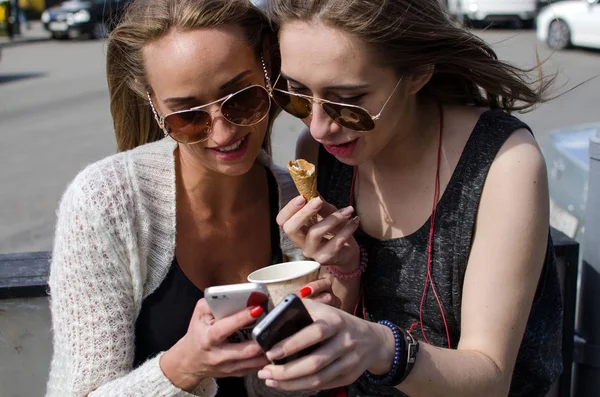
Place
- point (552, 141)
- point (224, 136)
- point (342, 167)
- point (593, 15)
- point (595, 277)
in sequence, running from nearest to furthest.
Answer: point (224, 136)
point (342, 167)
point (595, 277)
point (552, 141)
point (593, 15)

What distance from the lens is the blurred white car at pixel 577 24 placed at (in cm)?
1391

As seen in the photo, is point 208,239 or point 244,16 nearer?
point 244,16

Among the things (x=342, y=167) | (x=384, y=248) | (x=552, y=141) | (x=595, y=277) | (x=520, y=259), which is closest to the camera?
(x=520, y=259)

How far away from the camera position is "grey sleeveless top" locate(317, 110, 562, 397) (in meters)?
2.12

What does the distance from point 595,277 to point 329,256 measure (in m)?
1.23

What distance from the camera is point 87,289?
6.84 feet

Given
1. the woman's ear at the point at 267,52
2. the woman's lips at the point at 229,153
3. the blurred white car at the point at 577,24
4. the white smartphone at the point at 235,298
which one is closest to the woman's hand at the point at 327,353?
the white smartphone at the point at 235,298

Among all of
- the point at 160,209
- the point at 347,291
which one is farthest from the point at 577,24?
the point at 160,209

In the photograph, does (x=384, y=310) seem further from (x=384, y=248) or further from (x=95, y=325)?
(x=95, y=325)

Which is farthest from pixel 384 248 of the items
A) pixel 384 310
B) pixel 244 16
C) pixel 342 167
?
pixel 244 16

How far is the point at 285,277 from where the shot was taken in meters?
1.79

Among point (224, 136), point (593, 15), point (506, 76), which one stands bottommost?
point (593, 15)

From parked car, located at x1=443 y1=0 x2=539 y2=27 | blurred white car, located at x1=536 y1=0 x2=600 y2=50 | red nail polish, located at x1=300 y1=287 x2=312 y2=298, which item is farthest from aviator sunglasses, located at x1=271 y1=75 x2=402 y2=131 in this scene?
parked car, located at x1=443 y1=0 x2=539 y2=27

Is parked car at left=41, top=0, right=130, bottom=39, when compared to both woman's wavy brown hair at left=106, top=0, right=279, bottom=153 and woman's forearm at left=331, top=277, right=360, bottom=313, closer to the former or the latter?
woman's wavy brown hair at left=106, top=0, right=279, bottom=153
